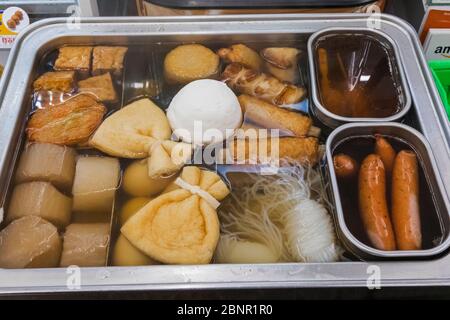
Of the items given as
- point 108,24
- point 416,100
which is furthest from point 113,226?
point 416,100

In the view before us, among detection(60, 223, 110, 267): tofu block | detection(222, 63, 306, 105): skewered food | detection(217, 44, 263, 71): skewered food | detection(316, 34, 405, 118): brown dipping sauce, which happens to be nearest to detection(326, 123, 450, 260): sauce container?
detection(316, 34, 405, 118): brown dipping sauce

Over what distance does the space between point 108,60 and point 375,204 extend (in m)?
1.55

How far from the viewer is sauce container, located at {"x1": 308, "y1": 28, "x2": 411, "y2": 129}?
2.30 metres

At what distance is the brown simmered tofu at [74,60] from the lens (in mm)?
2451

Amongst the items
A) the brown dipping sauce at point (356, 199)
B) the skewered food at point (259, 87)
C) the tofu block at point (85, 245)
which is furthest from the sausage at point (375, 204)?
the tofu block at point (85, 245)

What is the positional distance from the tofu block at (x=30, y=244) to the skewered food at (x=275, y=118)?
110 centimetres

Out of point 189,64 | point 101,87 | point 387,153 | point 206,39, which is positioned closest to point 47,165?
point 101,87

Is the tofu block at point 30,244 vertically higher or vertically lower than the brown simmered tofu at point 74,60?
lower

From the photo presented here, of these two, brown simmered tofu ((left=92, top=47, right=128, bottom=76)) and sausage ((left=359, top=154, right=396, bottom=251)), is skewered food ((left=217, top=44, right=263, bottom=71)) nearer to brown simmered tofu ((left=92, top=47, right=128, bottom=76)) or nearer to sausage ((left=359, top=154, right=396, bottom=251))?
brown simmered tofu ((left=92, top=47, right=128, bottom=76))

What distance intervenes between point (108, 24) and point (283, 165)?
124cm

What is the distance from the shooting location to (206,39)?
2.52 metres

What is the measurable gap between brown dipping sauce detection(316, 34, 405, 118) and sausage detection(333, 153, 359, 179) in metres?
0.30

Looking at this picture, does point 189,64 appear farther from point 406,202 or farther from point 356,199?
point 406,202

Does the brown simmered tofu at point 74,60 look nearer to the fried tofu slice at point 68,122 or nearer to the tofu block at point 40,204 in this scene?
the fried tofu slice at point 68,122
